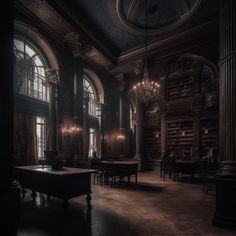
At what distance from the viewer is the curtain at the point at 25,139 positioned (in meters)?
7.86

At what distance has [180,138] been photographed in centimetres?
1080

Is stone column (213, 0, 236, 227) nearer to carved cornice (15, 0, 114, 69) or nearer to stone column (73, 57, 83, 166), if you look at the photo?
carved cornice (15, 0, 114, 69)

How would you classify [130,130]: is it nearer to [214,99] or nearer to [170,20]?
[214,99]

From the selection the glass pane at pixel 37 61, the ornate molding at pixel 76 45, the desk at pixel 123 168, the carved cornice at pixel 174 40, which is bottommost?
the desk at pixel 123 168

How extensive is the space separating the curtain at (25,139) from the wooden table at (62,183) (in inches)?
116

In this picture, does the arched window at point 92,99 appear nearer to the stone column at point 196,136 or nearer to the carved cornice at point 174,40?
the carved cornice at point 174,40

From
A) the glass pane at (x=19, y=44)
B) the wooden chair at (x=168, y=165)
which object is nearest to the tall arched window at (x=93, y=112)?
the glass pane at (x=19, y=44)

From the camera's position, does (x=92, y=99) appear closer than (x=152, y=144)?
No

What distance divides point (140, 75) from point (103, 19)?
4.25 m

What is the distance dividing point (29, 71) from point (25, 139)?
3025 mm

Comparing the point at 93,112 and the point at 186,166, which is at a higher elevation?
the point at 93,112

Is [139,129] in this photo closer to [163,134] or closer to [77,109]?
[163,134]

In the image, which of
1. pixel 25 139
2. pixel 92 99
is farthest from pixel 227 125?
pixel 92 99

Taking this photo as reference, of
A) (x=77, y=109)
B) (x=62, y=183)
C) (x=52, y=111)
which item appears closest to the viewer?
(x=62, y=183)
